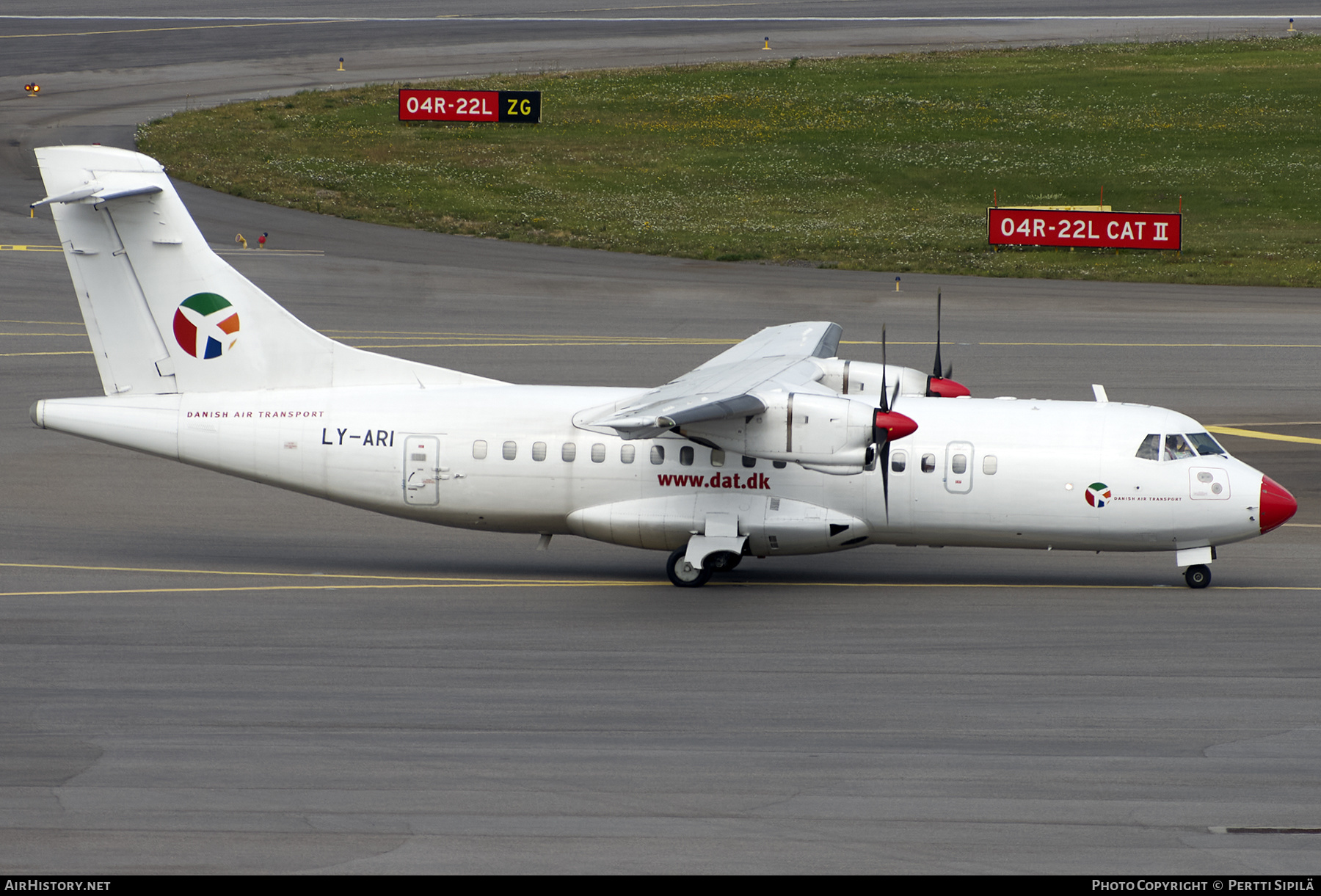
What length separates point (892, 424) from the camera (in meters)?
21.8

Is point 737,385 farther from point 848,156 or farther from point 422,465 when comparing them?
point 848,156

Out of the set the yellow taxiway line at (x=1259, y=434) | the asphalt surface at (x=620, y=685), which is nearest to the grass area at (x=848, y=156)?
the asphalt surface at (x=620, y=685)

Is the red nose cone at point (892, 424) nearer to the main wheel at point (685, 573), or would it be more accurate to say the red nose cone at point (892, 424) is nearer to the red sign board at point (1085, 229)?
the main wheel at point (685, 573)

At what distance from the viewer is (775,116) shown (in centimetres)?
6769

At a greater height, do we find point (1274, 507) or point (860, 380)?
point (860, 380)

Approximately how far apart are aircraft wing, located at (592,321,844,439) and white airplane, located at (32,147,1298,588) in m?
0.15

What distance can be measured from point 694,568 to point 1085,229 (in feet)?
106

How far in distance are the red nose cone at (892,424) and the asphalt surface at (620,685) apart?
2867 mm

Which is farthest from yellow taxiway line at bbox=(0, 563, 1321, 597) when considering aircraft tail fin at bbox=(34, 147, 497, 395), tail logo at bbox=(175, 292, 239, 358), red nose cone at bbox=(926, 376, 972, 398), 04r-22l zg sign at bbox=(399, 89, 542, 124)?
04r-22l zg sign at bbox=(399, 89, 542, 124)

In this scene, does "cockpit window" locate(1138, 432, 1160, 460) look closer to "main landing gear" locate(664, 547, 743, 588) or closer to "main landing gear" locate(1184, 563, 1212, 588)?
"main landing gear" locate(1184, 563, 1212, 588)

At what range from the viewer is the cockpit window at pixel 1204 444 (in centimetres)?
2419

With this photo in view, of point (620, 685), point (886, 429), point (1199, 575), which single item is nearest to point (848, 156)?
point (1199, 575)

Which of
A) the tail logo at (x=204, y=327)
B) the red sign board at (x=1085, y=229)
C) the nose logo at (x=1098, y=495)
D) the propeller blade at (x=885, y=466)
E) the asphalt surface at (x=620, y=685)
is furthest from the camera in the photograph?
the red sign board at (x=1085, y=229)

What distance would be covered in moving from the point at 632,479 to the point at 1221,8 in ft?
239
